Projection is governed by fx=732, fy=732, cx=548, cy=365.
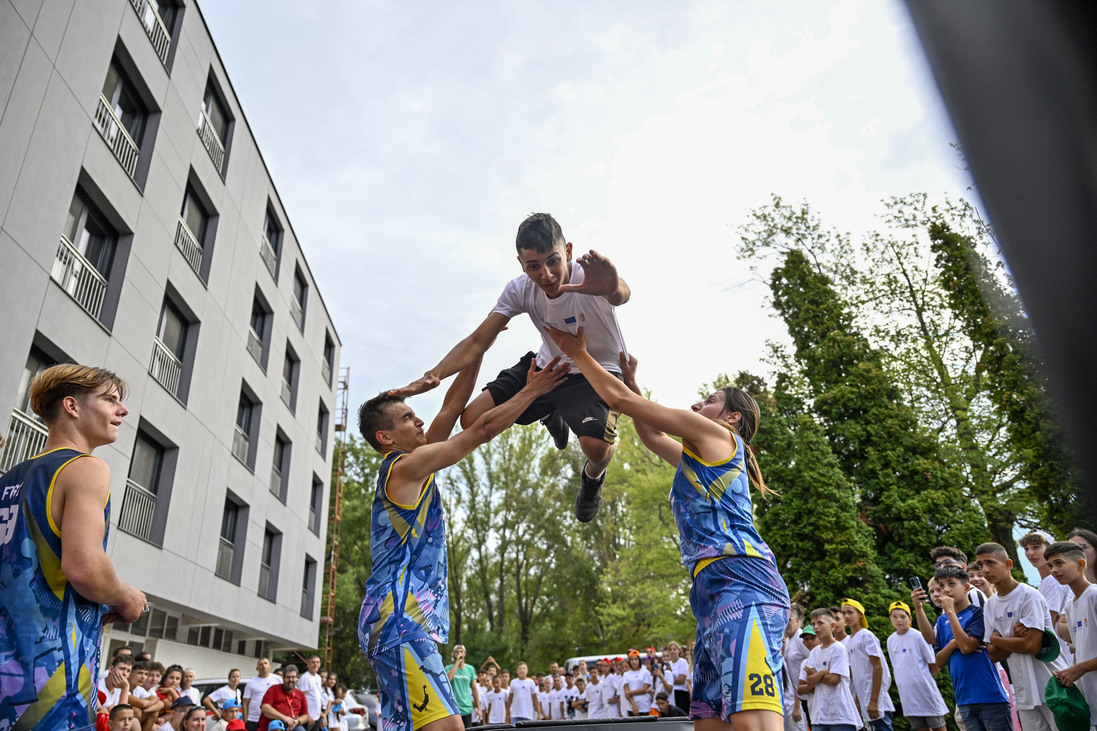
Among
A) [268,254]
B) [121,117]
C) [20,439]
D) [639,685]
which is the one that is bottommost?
[639,685]

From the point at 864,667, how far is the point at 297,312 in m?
20.0

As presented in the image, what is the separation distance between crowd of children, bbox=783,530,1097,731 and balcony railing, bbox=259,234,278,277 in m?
16.8

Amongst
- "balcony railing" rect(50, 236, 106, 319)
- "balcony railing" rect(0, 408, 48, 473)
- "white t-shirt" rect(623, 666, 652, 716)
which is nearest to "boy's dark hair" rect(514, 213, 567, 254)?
"balcony railing" rect(0, 408, 48, 473)

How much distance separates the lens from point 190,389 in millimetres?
15211

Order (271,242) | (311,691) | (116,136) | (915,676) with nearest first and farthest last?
(915,676) < (311,691) < (116,136) < (271,242)

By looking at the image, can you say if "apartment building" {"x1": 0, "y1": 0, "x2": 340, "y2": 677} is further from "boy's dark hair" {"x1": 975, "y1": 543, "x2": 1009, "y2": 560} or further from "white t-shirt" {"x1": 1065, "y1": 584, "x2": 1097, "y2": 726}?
"white t-shirt" {"x1": 1065, "y1": 584, "x2": 1097, "y2": 726}

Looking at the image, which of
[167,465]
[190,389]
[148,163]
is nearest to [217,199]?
[148,163]

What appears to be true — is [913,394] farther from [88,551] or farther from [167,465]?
[88,551]

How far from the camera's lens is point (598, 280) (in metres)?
4.02

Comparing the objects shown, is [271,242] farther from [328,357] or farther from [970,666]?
[970,666]

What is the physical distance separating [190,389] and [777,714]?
14786 mm

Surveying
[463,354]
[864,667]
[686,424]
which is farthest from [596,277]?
[864,667]

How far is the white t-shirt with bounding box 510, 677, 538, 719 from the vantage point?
14.0m

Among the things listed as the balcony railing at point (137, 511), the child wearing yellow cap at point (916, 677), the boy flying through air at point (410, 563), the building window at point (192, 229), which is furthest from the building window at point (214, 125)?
the child wearing yellow cap at point (916, 677)
